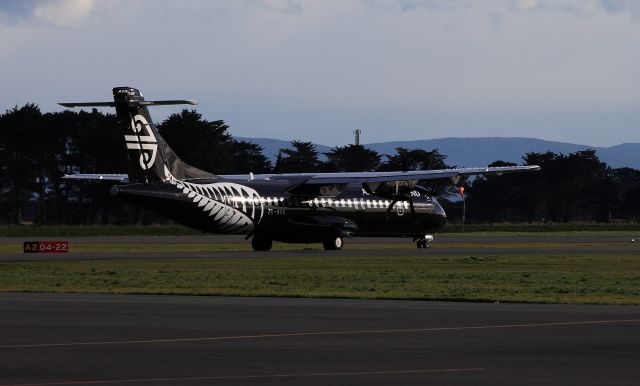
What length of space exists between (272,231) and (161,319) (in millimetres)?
41758

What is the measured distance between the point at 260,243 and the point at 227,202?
19.2 feet

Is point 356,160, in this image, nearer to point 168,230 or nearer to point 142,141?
point 168,230

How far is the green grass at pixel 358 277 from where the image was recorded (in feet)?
115

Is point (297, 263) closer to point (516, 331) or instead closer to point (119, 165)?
point (516, 331)

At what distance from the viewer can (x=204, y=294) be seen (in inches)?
1356

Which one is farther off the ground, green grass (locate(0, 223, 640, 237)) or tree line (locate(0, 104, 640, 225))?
tree line (locate(0, 104, 640, 225))

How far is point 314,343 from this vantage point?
21188 mm

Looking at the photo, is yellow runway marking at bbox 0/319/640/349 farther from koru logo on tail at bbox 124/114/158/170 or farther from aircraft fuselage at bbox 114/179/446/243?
koru logo on tail at bbox 124/114/158/170

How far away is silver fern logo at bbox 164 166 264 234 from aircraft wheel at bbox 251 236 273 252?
2.18 meters

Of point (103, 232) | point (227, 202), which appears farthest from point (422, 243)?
point (103, 232)

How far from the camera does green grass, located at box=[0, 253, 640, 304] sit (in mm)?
35031

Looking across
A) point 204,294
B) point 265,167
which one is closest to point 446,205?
point 265,167

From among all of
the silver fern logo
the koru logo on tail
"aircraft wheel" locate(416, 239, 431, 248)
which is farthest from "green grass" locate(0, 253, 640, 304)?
"aircraft wheel" locate(416, 239, 431, 248)

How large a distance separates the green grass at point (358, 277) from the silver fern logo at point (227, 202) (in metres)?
6.18
